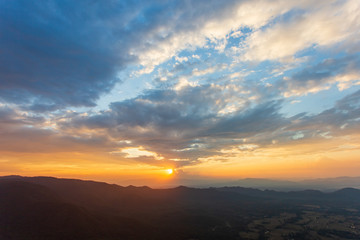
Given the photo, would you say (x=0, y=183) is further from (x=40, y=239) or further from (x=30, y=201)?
(x=40, y=239)

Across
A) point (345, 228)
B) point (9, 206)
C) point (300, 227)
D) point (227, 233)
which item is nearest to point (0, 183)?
point (9, 206)

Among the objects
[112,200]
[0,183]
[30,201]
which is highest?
[0,183]

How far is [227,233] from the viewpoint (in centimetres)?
11300

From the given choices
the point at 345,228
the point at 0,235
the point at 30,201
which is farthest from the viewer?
the point at 345,228

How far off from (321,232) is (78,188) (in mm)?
202908

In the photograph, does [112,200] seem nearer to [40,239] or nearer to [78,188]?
[78,188]

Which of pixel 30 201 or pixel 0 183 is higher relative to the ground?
pixel 0 183

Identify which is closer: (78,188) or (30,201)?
(30,201)

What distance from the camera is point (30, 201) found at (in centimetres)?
11181

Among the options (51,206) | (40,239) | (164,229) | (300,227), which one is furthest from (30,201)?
(300,227)

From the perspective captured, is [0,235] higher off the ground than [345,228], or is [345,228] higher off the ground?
[0,235]

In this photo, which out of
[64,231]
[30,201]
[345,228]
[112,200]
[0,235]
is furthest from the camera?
[112,200]

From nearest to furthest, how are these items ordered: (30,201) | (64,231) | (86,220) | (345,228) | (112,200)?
(64,231) → (86,220) → (30,201) → (345,228) → (112,200)

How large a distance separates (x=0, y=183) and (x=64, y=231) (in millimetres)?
78356
